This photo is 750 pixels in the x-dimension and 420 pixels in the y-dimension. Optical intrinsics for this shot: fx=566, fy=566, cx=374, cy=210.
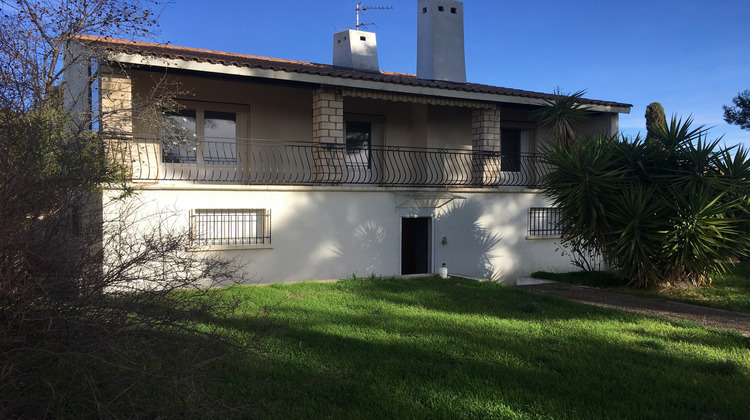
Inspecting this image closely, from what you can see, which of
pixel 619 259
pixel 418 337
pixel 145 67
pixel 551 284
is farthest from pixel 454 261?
pixel 145 67

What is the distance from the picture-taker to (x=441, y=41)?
1456 cm

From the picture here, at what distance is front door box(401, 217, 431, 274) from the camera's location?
38.5 feet

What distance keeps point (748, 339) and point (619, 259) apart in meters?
3.87

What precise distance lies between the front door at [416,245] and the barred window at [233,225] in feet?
11.2

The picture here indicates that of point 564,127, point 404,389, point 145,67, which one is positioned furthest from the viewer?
point 564,127

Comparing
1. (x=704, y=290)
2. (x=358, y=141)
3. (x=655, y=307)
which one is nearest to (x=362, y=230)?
(x=358, y=141)

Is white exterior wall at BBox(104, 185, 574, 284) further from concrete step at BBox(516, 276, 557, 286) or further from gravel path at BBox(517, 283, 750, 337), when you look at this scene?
gravel path at BBox(517, 283, 750, 337)

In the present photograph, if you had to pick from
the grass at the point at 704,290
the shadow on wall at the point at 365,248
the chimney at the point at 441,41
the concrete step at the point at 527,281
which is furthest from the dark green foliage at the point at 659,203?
the chimney at the point at 441,41

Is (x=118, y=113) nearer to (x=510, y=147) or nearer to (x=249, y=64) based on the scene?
(x=249, y=64)

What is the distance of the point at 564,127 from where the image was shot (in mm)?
12344

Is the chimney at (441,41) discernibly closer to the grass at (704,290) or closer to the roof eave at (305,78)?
the roof eave at (305,78)

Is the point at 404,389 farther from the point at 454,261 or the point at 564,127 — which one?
the point at 564,127

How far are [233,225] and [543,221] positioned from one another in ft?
23.1

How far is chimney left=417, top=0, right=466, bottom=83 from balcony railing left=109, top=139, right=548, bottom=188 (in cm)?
261
